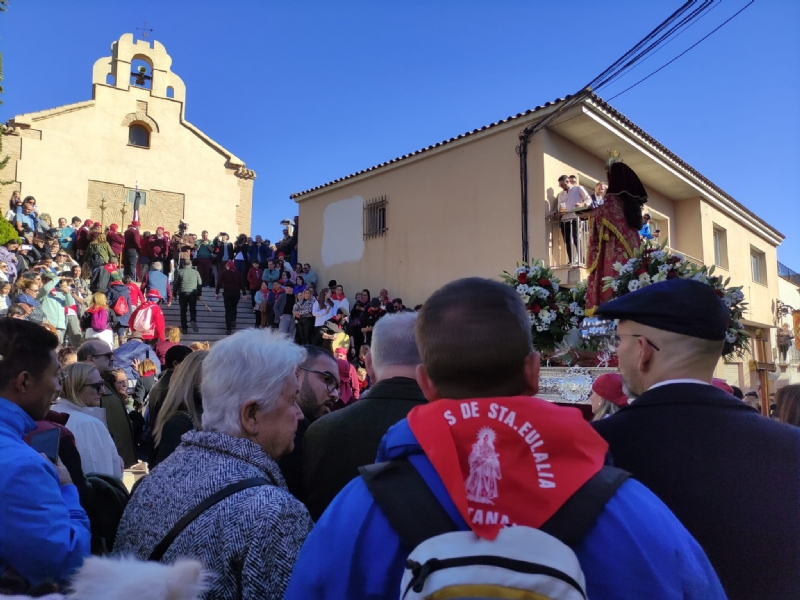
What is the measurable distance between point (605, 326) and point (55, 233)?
15952mm

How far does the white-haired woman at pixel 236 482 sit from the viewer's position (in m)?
1.72

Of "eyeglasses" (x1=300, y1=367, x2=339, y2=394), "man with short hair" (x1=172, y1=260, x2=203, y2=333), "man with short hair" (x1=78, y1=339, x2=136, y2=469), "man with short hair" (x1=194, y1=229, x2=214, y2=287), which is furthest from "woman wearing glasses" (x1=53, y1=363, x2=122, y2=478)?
"man with short hair" (x1=194, y1=229, x2=214, y2=287)

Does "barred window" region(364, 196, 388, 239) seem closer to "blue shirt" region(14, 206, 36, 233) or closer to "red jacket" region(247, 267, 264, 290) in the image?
"red jacket" region(247, 267, 264, 290)

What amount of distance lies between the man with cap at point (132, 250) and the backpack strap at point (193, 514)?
1673 centimetres

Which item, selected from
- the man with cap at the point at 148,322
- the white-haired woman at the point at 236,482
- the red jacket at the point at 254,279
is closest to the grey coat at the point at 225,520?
the white-haired woman at the point at 236,482

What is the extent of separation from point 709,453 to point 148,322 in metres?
11.6

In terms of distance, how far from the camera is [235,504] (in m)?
1.79

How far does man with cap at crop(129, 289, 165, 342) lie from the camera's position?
1182cm

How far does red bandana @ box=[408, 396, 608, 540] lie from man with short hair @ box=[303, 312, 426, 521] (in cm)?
133

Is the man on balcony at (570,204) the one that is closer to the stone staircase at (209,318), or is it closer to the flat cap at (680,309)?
the stone staircase at (209,318)

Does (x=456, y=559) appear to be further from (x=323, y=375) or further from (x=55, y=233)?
(x=55, y=233)

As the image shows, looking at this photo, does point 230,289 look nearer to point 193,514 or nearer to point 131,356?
point 131,356

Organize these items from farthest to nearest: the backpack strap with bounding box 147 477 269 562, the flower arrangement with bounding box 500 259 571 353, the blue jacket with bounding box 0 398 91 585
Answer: the flower arrangement with bounding box 500 259 571 353, the blue jacket with bounding box 0 398 91 585, the backpack strap with bounding box 147 477 269 562

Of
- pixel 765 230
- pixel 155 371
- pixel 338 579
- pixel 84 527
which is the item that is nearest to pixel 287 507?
pixel 338 579
